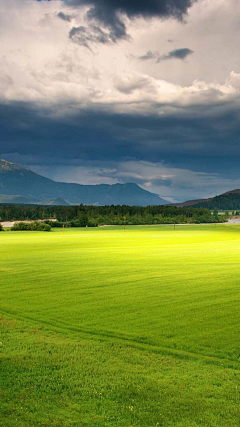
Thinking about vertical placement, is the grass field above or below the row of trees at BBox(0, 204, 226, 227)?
below

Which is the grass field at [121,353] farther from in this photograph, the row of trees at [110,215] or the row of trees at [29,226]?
the row of trees at [110,215]

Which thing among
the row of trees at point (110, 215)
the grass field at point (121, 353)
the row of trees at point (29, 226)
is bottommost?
the grass field at point (121, 353)

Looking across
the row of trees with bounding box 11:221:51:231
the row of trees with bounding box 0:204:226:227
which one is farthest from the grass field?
the row of trees with bounding box 0:204:226:227

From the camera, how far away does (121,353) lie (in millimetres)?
10719

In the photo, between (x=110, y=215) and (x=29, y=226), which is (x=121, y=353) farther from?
(x=110, y=215)

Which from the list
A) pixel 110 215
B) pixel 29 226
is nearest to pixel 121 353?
pixel 29 226

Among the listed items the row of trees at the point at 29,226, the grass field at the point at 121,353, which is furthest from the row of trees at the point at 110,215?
the grass field at the point at 121,353

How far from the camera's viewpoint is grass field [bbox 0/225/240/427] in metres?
7.67

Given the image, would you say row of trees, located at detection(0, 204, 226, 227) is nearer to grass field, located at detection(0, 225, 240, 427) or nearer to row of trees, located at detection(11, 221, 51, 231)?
row of trees, located at detection(11, 221, 51, 231)

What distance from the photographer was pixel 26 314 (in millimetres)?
Result: 14961

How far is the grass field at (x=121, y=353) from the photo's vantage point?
25.2ft

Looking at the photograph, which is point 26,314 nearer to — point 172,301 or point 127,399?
point 172,301

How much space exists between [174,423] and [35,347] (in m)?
5.47

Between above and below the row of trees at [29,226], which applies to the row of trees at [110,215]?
above
